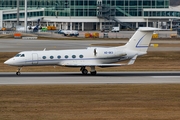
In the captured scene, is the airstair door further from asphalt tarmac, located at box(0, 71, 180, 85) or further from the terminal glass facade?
the terminal glass facade

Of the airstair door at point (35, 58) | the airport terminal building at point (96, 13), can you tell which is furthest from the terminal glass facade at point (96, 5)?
the airstair door at point (35, 58)

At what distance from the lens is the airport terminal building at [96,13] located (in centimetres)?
14362

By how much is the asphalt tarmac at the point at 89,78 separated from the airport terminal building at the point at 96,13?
3716 inches

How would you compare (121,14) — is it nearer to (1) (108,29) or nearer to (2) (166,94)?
(1) (108,29)

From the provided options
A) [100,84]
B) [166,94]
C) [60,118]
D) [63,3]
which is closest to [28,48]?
[100,84]

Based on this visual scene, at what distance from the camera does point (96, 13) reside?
474ft

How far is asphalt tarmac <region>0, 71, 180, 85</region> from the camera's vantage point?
1683 inches

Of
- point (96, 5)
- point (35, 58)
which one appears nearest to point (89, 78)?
point (35, 58)

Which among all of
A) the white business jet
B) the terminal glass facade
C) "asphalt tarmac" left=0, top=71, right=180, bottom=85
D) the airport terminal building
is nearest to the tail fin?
the white business jet

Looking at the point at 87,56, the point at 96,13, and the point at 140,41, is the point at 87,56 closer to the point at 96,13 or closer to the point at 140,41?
the point at 140,41

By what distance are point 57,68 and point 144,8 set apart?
91570mm

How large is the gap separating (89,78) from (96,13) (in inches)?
3925

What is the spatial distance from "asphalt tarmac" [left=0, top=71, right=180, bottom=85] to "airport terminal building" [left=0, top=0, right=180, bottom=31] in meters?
94.4

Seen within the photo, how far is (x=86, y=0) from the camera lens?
14275 cm
